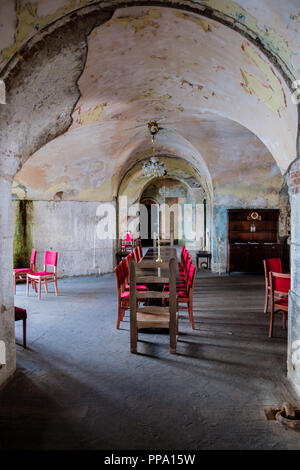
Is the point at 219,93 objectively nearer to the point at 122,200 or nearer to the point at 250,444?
the point at 250,444

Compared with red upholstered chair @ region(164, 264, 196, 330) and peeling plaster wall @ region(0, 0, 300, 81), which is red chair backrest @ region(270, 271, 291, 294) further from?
peeling plaster wall @ region(0, 0, 300, 81)

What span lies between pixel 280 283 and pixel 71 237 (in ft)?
21.4

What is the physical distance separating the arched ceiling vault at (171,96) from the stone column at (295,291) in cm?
28

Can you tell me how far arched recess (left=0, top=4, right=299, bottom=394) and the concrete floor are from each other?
702 millimetres

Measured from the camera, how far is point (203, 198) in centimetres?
1508

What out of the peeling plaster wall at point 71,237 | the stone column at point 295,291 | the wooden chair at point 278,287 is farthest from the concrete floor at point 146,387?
the peeling plaster wall at point 71,237

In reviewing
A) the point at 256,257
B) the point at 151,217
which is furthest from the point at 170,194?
the point at 256,257

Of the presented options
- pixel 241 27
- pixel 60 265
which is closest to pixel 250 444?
pixel 241 27

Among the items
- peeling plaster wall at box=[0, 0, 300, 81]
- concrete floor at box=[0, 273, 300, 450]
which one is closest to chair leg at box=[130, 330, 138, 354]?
concrete floor at box=[0, 273, 300, 450]

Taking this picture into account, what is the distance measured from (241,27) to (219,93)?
5.39ft

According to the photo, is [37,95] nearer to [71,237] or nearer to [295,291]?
[295,291]

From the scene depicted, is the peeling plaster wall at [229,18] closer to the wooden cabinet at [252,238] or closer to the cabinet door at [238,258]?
the wooden cabinet at [252,238]

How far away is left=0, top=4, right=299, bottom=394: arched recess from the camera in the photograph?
9.89 ft

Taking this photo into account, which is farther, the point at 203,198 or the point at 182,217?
the point at 182,217
